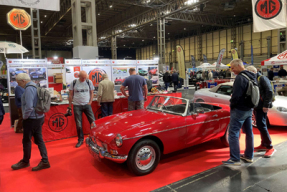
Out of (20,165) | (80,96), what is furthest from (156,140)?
(20,165)

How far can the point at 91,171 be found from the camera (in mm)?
3725

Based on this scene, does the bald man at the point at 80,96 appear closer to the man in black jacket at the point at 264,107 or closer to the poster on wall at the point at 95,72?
the poster on wall at the point at 95,72

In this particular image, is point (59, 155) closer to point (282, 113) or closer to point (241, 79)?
point (241, 79)

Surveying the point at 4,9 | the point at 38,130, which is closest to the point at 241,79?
the point at 38,130

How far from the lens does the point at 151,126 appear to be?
3.54 m

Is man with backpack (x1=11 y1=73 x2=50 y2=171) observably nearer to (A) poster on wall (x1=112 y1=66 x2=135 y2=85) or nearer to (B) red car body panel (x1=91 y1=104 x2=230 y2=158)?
(B) red car body panel (x1=91 y1=104 x2=230 y2=158)

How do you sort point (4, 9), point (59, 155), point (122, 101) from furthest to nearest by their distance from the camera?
1. point (4, 9)
2. point (122, 101)
3. point (59, 155)

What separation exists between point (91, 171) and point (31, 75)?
5076 millimetres

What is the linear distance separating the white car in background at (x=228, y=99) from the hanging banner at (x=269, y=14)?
1.96 metres

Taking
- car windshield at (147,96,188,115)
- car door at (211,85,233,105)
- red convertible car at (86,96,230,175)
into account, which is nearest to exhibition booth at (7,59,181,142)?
car door at (211,85,233,105)

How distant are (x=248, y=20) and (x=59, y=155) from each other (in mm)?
30086

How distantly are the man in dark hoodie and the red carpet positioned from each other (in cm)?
44

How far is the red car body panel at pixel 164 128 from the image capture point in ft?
11.0

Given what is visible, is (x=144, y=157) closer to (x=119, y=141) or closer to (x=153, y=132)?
(x=153, y=132)
